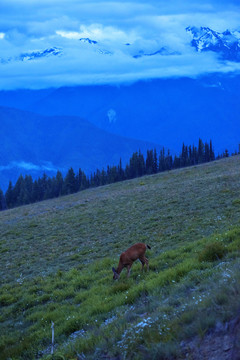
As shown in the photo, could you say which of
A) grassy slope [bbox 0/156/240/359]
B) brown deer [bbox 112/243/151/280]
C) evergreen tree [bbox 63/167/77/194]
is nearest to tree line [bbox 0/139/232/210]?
evergreen tree [bbox 63/167/77/194]

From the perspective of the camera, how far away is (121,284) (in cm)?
1275

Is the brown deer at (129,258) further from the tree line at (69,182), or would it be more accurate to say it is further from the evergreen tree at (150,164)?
the evergreen tree at (150,164)

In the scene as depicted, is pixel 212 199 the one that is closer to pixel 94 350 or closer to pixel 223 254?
pixel 223 254

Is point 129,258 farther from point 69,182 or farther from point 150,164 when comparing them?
point 150,164

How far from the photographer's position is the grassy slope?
7.71m

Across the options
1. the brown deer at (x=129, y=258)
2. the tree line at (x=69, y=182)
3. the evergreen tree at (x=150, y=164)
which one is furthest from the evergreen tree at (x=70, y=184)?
the brown deer at (x=129, y=258)

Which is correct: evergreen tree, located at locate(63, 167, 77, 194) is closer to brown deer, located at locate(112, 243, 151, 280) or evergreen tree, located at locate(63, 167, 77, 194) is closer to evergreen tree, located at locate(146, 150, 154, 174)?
evergreen tree, located at locate(146, 150, 154, 174)

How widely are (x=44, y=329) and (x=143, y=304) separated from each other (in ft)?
9.56

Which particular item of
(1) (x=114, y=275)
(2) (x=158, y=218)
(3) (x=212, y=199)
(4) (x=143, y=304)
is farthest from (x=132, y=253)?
(3) (x=212, y=199)

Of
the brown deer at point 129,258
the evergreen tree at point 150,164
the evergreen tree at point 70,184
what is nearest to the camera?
→ the brown deer at point 129,258

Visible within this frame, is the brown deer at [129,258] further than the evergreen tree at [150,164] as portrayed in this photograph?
No

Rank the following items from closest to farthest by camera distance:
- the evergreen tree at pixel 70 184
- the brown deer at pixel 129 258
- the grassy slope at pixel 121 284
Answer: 1. the grassy slope at pixel 121 284
2. the brown deer at pixel 129 258
3. the evergreen tree at pixel 70 184

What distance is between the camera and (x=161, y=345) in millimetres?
7000

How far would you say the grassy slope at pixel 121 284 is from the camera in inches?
304
